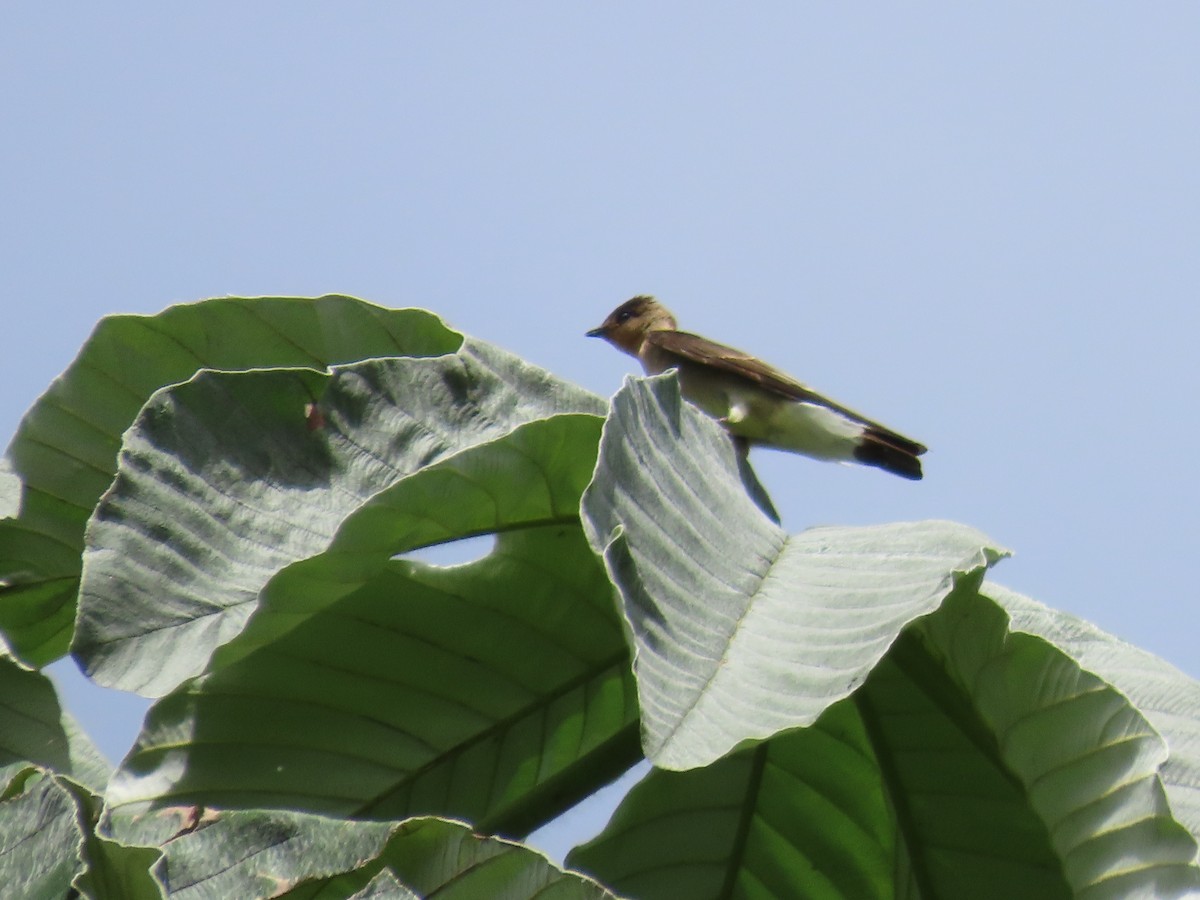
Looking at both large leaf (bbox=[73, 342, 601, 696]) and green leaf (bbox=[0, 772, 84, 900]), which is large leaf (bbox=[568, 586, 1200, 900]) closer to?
large leaf (bbox=[73, 342, 601, 696])

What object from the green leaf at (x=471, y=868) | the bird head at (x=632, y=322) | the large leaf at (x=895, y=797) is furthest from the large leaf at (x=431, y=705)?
the bird head at (x=632, y=322)

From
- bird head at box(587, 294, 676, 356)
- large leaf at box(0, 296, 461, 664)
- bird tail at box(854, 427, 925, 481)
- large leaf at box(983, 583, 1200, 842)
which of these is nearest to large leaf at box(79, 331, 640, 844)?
large leaf at box(0, 296, 461, 664)

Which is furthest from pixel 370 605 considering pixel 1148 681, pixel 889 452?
pixel 889 452

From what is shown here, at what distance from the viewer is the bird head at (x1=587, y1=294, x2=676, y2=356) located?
20.0 feet

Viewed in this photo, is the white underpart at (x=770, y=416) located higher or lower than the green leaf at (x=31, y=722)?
lower

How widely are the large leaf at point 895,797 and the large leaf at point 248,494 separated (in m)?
0.37

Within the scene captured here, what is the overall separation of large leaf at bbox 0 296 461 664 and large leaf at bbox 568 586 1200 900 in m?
0.58

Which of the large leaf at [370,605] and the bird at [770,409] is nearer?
the large leaf at [370,605]

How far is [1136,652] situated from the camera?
140 centimetres

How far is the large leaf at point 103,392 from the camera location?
61.1 inches

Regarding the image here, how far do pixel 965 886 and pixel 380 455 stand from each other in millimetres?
730

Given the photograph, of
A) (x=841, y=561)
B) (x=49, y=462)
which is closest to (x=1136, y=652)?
(x=841, y=561)

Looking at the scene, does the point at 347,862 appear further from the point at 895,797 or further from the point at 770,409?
the point at 770,409

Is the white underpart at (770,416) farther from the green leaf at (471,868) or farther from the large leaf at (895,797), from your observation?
the green leaf at (471,868)
